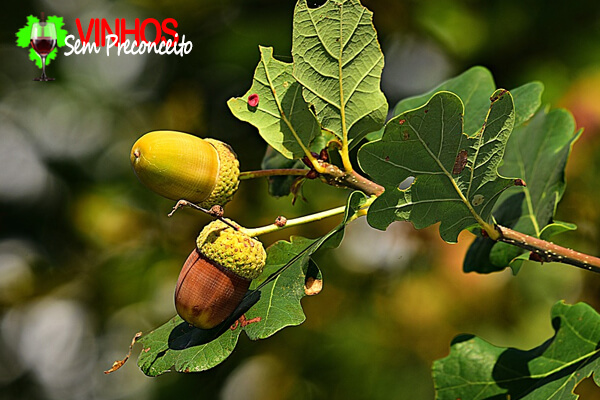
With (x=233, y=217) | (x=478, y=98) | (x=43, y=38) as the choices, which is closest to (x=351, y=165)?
(x=478, y=98)

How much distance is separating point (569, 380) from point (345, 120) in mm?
434

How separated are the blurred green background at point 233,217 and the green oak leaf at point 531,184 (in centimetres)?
86

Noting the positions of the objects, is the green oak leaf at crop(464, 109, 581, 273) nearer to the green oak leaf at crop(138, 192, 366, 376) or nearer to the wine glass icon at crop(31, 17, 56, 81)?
the green oak leaf at crop(138, 192, 366, 376)

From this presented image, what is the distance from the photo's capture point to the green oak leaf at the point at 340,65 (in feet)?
2.32

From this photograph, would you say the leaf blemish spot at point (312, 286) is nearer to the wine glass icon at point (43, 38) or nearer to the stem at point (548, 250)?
the stem at point (548, 250)

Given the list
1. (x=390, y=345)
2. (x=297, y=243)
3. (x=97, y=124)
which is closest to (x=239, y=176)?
(x=297, y=243)

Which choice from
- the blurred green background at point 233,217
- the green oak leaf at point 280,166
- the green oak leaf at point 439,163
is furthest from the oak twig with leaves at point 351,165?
the blurred green background at point 233,217

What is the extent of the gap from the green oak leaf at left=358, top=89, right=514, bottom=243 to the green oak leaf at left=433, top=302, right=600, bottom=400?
0.26 meters

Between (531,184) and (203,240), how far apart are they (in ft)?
2.02

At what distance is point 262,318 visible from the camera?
27.3 inches

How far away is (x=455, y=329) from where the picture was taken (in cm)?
204

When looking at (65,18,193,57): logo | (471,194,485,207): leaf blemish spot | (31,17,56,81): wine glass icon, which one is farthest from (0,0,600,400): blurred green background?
(471,194,485,207): leaf blemish spot

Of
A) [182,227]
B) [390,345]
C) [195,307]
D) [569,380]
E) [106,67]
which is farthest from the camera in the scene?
[106,67]

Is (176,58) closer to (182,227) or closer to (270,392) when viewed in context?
(182,227)
